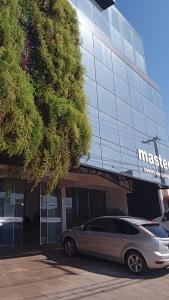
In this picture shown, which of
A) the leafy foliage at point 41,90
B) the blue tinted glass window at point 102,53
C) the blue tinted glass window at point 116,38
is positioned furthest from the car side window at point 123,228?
the blue tinted glass window at point 116,38

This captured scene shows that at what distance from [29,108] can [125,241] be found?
556 cm

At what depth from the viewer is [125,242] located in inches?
442

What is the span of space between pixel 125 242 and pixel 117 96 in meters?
12.2

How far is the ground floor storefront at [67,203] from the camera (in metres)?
Result: 16.1

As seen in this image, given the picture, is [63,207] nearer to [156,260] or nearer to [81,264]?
[81,264]

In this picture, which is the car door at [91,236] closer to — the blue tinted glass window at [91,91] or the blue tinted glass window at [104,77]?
the blue tinted glass window at [91,91]

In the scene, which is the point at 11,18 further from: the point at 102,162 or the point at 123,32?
the point at 123,32

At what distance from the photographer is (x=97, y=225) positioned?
1249 cm

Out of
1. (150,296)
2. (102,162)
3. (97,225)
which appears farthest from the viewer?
(102,162)

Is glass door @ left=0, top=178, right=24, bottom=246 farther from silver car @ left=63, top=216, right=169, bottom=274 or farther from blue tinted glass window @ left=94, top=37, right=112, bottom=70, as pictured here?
blue tinted glass window @ left=94, top=37, right=112, bottom=70

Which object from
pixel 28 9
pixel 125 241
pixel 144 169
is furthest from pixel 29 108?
pixel 144 169

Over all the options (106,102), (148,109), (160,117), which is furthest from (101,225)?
(160,117)

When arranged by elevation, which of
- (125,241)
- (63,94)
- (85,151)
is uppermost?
(63,94)

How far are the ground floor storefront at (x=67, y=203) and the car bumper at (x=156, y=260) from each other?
5.01m
